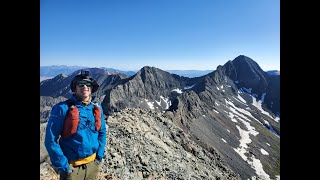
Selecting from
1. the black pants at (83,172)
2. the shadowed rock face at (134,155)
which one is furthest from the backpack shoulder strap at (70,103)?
the shadowed rock face at (134,155)

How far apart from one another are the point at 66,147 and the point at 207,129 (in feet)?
350

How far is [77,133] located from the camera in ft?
19.8

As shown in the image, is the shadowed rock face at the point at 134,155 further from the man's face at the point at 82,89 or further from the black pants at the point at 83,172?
the man's face at the point at 82,89

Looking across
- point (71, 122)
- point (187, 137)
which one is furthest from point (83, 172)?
point (187, 137)

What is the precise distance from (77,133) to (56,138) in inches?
18.4

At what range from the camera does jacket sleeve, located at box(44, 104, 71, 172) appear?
5629 mm

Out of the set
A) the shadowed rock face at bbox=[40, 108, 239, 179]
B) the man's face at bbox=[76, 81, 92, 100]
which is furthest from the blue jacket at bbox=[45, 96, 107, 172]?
the shadowed rock face at bbox=[40, 108, 239, 179]

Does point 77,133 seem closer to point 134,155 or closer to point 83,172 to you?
point 83,172
